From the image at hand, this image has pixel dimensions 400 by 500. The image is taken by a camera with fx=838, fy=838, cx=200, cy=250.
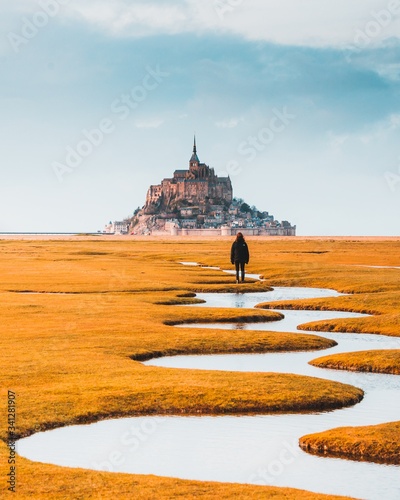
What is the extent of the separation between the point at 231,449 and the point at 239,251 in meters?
35.3

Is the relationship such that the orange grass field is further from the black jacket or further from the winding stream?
the black jacket

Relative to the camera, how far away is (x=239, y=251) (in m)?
52.0

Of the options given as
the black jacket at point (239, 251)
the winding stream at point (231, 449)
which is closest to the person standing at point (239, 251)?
the black jacket at point (239, 251)

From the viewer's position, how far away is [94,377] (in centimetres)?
2306

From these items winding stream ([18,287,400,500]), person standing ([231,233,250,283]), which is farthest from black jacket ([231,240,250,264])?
winding stream ([18,287,400,500])

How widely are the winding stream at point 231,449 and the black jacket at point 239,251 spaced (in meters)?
28.8

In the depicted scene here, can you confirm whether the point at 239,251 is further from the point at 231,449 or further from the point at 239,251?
the point at 231,449

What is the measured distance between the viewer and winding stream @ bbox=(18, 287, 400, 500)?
15148 mm

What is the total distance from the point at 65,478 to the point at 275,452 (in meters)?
4.50

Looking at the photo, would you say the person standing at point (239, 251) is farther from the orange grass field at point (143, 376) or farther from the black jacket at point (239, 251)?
the orange grass field at point (143, 376)

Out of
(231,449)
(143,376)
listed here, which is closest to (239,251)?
(143,376)

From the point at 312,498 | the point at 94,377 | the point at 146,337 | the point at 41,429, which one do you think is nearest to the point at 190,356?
the point at 146,337

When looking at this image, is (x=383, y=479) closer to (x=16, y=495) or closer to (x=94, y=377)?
(x=16, y=495)

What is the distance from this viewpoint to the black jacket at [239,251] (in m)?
51.6
